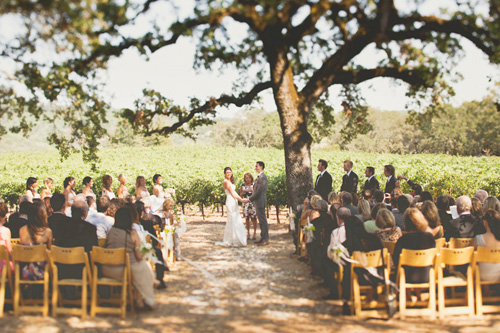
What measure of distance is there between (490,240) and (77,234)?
5.92 m

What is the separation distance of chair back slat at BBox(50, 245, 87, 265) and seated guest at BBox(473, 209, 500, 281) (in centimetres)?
543

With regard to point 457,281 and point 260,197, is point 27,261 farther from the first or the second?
point 260,197

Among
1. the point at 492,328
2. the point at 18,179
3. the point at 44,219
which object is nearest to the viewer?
the point at 492,328

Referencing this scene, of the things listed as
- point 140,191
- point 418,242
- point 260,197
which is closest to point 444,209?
point 418,242

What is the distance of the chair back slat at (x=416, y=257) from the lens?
594cm

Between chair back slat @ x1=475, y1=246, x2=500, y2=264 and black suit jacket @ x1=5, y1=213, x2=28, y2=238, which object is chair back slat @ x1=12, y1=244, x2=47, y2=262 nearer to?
black suit jacket @ x1=5, y1=213, x2=28, y2=238

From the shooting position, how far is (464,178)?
16594 millimetres

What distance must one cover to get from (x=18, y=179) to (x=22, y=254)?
14.4 metres

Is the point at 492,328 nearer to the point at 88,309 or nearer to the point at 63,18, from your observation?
the point at 88,309

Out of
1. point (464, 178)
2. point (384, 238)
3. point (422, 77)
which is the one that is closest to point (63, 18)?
point (384, 238)

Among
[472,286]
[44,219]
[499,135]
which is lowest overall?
[472,286]

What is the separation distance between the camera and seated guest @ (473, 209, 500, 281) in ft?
20.3

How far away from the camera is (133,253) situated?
21.1ft

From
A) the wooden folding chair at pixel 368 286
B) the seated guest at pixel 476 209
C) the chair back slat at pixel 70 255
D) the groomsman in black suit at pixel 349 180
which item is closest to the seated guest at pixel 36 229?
the chair back slat at pixel 70 255
